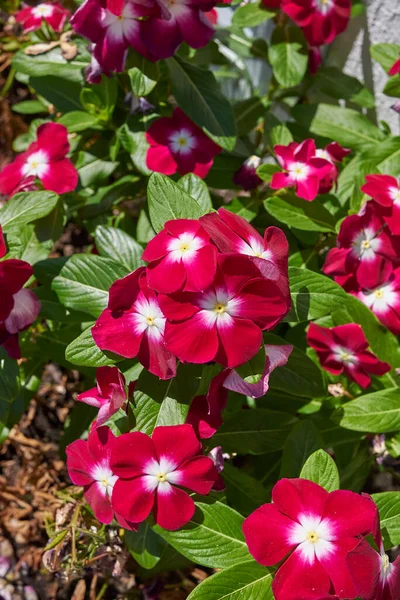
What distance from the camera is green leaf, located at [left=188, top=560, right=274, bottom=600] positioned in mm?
925

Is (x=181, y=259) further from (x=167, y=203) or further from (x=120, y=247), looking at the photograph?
(x=120, y=247)

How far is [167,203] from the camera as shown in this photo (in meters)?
1.01

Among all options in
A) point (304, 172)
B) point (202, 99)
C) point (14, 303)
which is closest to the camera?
point (14, 303)

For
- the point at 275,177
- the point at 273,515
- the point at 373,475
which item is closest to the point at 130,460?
the point at 273,515

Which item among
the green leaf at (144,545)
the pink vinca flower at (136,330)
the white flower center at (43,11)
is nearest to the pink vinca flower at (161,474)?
the pink vinca flower at (136,330)

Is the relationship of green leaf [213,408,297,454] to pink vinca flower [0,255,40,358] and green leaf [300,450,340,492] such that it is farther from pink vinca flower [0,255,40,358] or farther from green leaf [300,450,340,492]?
pink vinca flower [0,255,40,358]

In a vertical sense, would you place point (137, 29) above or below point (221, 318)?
above

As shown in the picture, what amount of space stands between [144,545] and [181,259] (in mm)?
612

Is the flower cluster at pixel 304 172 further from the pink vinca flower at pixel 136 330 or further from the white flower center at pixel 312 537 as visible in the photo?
the white flower center at pixel 312 537

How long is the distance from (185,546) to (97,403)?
0.84 feet

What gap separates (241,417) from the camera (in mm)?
1208

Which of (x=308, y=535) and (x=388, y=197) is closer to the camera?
(x=308, y=535)

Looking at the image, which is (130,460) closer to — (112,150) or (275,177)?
(275,177)

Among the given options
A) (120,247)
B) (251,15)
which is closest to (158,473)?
(120,247)
